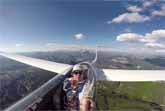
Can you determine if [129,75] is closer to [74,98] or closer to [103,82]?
[103,82]

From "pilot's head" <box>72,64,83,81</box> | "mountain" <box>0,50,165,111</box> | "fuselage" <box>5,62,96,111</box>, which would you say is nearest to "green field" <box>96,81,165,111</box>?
"mountain" <box>0,50,165,111</box>

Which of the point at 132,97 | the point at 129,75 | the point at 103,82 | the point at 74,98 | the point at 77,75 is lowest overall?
the point at 132,97

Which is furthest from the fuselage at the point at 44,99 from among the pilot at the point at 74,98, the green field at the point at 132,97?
the green field at the point at 132,97

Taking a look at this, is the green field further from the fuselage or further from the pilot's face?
the fuselage

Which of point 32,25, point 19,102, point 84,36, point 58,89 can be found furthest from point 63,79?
point 84,36

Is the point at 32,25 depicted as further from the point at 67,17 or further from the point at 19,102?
the point at 19,102

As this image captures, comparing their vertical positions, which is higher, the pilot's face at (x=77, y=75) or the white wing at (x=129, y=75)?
the pilot's face at (x=77, y=75)

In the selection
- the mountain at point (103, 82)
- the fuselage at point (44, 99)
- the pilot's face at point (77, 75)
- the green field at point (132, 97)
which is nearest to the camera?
the fuselage at point (44, 99)

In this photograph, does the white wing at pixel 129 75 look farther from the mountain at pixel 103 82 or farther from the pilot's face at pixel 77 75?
the pilot's face at pixel 77 75

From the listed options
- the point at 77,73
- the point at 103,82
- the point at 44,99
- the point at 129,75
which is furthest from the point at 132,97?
the point at 44,99
